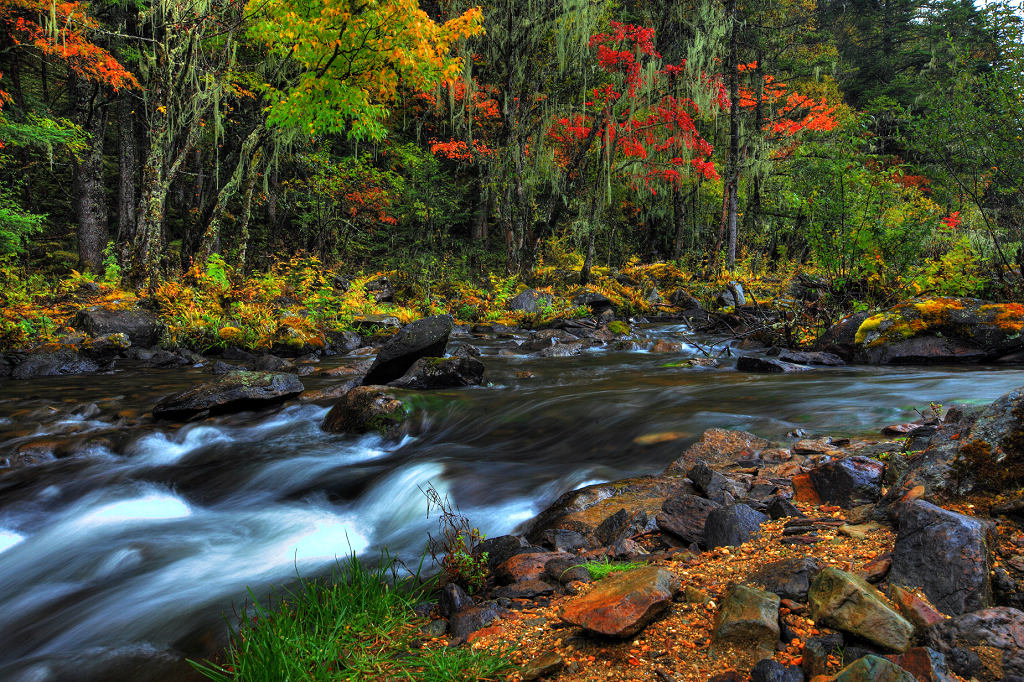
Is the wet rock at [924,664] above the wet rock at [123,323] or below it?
below

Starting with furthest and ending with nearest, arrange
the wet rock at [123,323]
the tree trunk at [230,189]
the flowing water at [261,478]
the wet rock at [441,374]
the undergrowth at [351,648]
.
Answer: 1. the tree trunk at [230,189]
2. the wet rock at [123,323]
3. the wet rock at [441,374]
4. the flowing water at [261,478]
5. the undergrowth at [351,648]

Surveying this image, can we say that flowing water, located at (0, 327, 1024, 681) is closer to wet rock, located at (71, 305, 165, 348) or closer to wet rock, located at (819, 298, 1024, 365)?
wet rock, located at (819, 298, 1024, 365)

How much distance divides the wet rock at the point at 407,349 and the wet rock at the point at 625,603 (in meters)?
6.62

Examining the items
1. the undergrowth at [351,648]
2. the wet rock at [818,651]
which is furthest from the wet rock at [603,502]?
the wet rock at [818,651]

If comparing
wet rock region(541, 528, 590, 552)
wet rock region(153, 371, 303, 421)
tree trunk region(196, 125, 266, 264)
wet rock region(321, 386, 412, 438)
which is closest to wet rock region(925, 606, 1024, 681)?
wet rock region(541, 528, 590, 552)

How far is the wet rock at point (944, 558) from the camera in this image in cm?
182

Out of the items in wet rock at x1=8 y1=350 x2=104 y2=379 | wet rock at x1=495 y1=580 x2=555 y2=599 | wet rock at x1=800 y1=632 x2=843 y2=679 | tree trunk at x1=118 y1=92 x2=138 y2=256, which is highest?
tree trunk at x1=118 y1=92 x2=138 y2=256

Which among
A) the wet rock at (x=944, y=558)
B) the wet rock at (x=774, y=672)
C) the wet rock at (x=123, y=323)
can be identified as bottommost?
the wet rock at (x=774, y=672)

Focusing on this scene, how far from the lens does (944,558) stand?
6.29 feet

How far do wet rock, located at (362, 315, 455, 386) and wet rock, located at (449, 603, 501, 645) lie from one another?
6168 mm

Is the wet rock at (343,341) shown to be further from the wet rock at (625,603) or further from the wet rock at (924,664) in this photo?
the wet rock at (924,664)

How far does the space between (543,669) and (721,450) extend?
2.81m

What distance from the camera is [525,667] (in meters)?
2.10

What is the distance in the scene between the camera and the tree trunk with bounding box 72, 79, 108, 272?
14.8 meters
